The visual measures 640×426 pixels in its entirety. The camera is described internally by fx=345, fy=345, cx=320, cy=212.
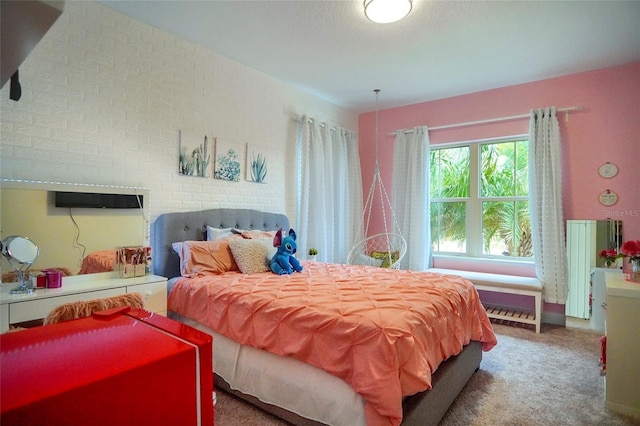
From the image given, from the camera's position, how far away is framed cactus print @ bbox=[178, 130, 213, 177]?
3.09 m

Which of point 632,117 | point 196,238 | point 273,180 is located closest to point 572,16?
point 632,117

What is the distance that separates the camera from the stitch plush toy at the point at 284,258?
291 centimetres

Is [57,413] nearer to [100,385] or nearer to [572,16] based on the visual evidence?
[100,385]

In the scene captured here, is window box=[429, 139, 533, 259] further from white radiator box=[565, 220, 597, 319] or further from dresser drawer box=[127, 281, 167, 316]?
dresser drawer box=[127, 281, 167, 316]

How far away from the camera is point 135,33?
9.03ft

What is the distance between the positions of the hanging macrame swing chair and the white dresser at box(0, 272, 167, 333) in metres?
2.57

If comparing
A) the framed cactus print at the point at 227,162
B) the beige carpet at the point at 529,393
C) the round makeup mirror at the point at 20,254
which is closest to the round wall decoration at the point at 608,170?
the beige carpet at the point at 529,393

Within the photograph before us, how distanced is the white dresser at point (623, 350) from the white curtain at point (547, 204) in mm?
1752

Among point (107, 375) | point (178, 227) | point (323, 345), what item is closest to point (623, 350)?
point (323, 345)

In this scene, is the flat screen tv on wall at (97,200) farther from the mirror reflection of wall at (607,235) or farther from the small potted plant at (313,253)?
the mirror reflection of wall at (607,235)

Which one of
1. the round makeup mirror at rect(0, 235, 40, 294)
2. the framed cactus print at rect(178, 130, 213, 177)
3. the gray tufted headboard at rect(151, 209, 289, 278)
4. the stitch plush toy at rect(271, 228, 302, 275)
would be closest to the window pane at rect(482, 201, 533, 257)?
the stitch plush toy at rect(271, 228, 302, 275)

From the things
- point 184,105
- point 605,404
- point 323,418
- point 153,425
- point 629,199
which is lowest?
point 605,404

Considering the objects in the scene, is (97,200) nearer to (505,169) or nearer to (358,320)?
(358,320)

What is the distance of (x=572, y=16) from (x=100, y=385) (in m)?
3.59
